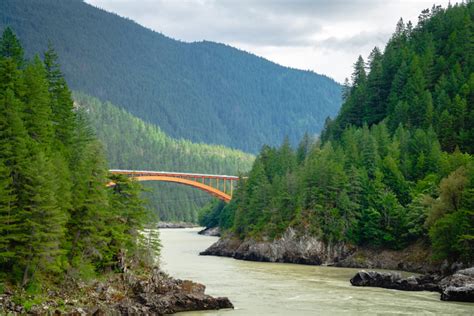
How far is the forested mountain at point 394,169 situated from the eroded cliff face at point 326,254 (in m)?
1.20

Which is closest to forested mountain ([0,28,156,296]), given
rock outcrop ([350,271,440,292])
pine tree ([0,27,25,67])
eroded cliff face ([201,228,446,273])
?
pine tree ([0,27,25,67])

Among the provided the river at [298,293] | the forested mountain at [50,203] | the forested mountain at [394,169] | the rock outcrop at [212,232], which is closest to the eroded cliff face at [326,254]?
the forested mountain at [394,169]

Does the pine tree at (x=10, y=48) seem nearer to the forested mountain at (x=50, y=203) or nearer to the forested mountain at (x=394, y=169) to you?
the forested mountain at (x=50, y=203)

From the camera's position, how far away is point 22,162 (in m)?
44.0

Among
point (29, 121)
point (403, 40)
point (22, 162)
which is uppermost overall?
point (403, 40)

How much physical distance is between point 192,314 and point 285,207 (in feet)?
168

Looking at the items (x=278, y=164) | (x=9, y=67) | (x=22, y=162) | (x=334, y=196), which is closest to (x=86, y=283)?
(x=22, y=162)

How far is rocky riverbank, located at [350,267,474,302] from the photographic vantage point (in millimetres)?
55625

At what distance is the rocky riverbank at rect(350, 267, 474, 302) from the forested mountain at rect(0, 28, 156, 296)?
22.2 meters

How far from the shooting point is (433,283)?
6356 cm

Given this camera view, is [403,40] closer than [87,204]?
No

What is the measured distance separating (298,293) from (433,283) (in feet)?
43.2

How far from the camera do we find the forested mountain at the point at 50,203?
4181cm

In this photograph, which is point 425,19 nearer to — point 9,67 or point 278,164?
point 278,164
